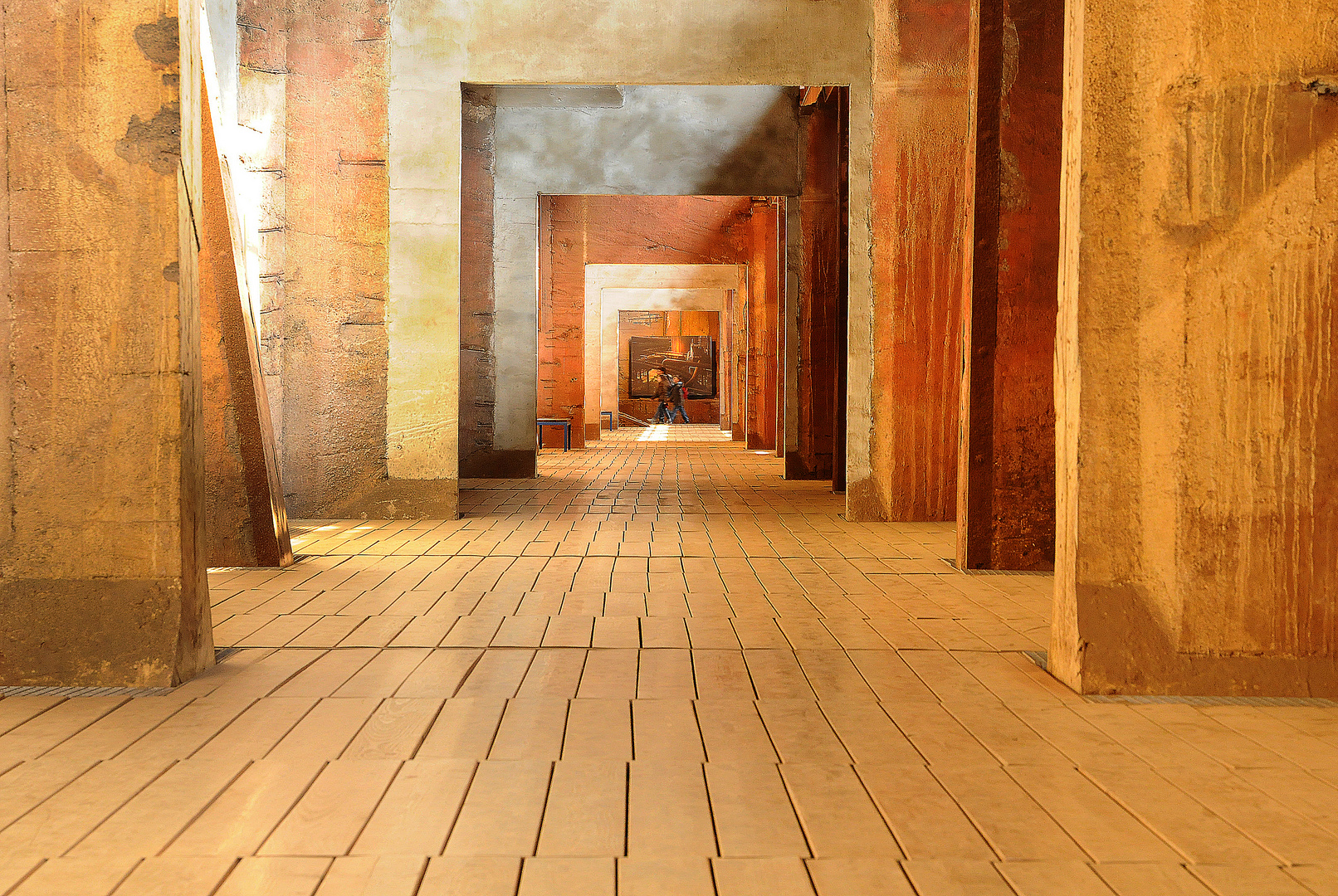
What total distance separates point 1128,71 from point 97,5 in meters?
2.87

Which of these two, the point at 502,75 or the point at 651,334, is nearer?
the point at 502,75

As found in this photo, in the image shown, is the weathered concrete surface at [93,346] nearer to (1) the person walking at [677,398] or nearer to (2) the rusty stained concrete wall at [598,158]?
(2) the rusty stained concrete wall at [598,158]

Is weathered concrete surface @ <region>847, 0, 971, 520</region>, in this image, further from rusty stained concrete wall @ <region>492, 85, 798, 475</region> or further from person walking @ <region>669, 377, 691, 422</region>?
person walking @ <region>669, 377, 691, 422</region>

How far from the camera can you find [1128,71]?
281cm

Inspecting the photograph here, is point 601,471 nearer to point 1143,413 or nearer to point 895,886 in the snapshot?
point 1143,413

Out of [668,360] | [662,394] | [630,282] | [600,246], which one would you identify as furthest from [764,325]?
[668,360]

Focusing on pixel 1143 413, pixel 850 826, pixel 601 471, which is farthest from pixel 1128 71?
pixel 601 471

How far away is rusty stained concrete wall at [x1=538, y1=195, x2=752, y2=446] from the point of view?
14.1 meters

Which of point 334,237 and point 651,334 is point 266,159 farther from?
point 651,334

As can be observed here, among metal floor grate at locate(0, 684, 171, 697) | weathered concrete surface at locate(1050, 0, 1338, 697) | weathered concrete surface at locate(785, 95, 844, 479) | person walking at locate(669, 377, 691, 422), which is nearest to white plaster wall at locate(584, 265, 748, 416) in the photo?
person walking at locate(669, 377, 691, 422)

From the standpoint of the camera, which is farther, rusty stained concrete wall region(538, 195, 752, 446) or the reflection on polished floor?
rusty stained concrete wall region(538, 195, 752, 446)

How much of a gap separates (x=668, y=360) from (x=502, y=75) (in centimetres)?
2164

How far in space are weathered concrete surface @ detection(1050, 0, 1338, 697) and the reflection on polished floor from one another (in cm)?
25

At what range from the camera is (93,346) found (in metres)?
2.83
